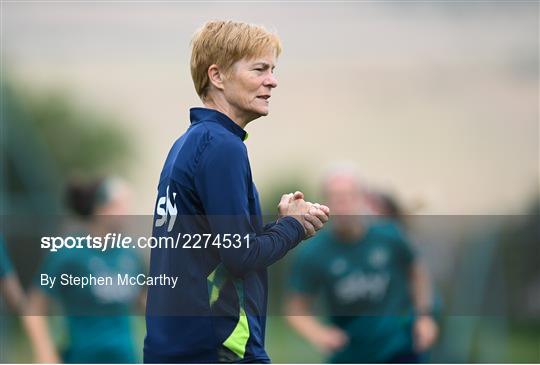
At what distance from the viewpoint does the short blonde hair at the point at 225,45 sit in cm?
332

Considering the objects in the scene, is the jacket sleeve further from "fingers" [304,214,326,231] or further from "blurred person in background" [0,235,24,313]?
"blurred person in background" [0,235,24,313]

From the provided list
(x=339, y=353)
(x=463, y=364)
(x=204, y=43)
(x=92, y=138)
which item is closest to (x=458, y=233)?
(x=463, y=364)

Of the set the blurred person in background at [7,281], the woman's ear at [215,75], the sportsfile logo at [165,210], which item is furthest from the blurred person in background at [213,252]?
the blurred person in background at [7,281]

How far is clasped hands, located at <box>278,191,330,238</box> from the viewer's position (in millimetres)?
3244

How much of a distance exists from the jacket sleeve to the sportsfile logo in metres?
0.10

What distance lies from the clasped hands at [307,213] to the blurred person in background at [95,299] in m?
2.49

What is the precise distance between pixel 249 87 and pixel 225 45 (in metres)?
0.16

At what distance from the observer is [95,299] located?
5.77 m

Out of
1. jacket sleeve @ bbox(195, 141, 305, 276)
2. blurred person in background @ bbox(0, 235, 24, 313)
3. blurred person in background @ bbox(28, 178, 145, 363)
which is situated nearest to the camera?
jacket sleeve @ bbox(195, 141, 305, 276)

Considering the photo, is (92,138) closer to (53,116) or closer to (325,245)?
(53,116)

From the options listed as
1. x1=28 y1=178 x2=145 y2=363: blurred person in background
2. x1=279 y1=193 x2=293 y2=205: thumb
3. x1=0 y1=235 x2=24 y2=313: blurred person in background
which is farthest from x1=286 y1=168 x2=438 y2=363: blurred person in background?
x1=279 y1=193 x2=293 y2=205: thumb

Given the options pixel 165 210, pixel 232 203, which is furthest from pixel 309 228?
pixel 165 210

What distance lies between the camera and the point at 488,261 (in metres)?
12.5

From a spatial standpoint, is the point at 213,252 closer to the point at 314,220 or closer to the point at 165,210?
the point at 165,210
